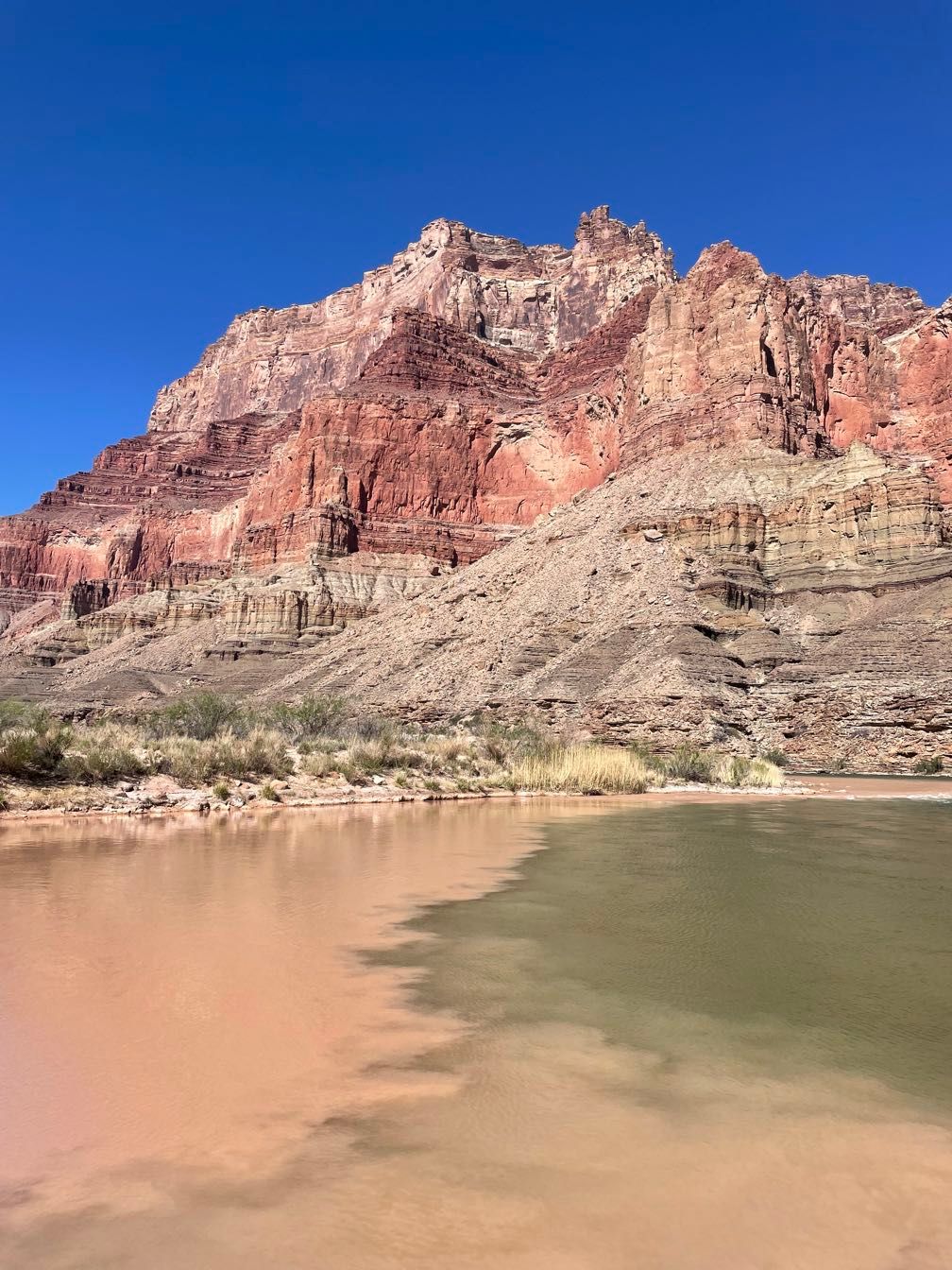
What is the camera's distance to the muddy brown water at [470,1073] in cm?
286

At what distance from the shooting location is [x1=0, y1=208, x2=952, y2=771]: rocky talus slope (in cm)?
3847

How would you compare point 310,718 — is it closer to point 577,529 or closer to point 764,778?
point 764,778

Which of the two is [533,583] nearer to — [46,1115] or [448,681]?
[448,681]

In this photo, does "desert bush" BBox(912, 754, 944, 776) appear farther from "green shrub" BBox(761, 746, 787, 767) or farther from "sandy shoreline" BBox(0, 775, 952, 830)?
"green shrub" BBox(761, 746, 787, 767)

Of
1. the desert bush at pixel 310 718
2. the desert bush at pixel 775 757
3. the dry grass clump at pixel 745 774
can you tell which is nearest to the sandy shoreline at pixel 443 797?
the dry grass clump at pixel 745 774

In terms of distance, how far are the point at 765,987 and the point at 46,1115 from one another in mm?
4412

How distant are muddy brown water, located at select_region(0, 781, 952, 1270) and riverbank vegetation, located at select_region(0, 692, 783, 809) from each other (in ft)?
25.8

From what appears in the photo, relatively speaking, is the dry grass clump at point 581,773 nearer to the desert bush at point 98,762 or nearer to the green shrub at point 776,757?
the green shrub at point 776,757

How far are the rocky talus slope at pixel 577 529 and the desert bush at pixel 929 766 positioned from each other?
0.76 meters

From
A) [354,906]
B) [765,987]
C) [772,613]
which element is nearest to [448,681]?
[772,613]

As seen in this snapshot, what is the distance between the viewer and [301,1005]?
5371 millimetres

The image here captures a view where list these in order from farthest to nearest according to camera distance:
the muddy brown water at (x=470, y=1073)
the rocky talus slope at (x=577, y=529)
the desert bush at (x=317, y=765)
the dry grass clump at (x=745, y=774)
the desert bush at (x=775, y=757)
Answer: the rocky talus slope at (x=577, y=529) → the desert bush at (x=775, y=757) → the dry grass clump at (x=745, y=774) → the desert bush at (x=317, y=765) → the muddy brown water at (x=470, y=1073)

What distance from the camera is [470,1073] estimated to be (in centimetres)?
427

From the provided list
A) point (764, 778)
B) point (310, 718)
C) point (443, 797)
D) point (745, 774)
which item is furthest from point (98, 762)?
point (745, 774)
